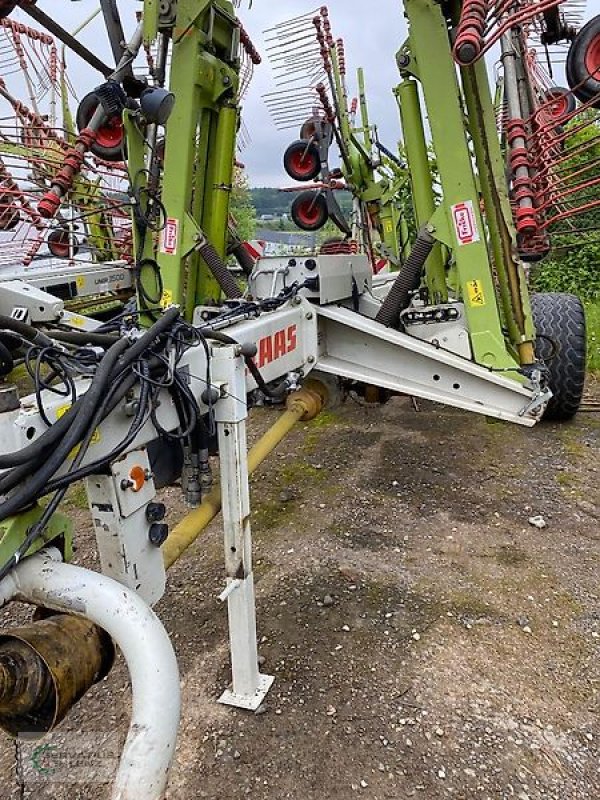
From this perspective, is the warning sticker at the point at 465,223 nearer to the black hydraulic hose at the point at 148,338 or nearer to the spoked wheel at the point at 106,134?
the spoked wheel at the point at 106,134

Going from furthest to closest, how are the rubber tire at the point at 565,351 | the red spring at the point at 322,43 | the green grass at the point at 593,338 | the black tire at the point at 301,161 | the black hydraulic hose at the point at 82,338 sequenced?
the black tire at the point at 301,161
the red spring at the point at 322,43
the green grass at the point at 593,338
the rubber tire at the point at 565,351
the black hydraulic hose at the point at 82,338

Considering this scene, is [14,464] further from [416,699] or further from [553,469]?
[553,469]

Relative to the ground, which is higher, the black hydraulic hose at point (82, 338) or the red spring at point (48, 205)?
the red spring at point (48, 205)

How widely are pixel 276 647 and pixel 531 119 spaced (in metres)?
2.84

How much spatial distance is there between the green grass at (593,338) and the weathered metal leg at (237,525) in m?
5.61

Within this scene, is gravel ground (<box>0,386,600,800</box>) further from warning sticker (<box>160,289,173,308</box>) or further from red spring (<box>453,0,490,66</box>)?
red spring (<box>453,0,490,66</box>)

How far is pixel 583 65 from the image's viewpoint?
3008mm

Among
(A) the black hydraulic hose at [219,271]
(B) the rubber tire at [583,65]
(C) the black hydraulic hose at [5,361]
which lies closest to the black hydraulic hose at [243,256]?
(A) the black hydraulic hose at [219,271]

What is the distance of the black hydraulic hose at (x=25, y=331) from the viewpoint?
1.55 m

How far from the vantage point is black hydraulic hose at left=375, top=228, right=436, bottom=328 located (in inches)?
140

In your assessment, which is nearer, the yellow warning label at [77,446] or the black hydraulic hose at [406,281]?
the yellow warning label at [77,446]

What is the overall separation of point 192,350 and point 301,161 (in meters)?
6.83

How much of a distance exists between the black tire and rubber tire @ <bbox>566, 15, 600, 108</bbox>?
5.30 m

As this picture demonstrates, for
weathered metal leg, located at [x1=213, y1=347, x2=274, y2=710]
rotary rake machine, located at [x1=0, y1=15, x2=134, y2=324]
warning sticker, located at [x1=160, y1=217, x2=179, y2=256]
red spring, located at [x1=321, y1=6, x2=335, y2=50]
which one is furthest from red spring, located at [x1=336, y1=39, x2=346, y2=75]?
weathered metal leg, located at [x1=213, y1=347, x2=274, y2=710]
